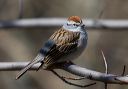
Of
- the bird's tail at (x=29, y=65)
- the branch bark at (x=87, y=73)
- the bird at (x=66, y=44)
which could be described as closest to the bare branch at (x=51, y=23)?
the bird at (x=66, y=44)

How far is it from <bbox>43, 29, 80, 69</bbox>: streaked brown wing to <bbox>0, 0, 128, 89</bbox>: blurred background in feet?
12.0

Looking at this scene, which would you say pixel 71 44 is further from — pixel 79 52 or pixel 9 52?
pixel 9 52

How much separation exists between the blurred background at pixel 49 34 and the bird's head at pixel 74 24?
11.8ft

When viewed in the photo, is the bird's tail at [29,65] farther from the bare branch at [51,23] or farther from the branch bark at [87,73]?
the bare branch at [51,23]

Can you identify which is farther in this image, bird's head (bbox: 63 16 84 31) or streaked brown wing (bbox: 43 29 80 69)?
bird's head (bbox: 63 16 84 31)

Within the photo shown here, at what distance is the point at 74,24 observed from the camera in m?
4.27

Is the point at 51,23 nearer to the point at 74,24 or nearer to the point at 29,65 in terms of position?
the point at 74,24

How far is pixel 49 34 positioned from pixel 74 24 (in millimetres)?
4451

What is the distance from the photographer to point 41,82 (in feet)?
27.6

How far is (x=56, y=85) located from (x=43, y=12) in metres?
1.39

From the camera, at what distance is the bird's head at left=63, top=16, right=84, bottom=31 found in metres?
4.21

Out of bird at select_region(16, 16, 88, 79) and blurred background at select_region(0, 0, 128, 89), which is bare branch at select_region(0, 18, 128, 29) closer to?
bird at select_region(16, 16, 88, 79)

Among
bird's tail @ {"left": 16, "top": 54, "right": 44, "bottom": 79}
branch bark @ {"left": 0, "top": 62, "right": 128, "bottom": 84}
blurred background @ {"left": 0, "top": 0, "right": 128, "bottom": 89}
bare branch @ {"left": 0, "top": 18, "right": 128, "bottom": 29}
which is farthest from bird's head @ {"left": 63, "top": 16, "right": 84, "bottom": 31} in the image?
blurred background @ {"left": 0, "top": 0, "right": 128, "bottom": 89}

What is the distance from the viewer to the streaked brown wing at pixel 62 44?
13.2 ft
